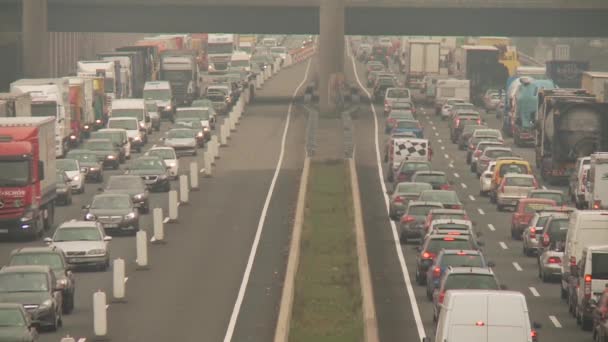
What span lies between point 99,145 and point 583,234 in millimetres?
37639

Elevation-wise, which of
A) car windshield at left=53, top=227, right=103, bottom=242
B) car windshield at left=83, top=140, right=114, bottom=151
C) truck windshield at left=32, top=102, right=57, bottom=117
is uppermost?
truck windshield at left=32, top=102, right=57, bottom=117

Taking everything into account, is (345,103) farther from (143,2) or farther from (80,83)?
(80,83)

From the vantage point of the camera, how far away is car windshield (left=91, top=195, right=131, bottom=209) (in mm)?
52906

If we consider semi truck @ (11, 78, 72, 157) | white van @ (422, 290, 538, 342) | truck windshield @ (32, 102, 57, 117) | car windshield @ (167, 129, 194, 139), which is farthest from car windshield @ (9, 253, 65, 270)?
car windshield @ (167, 129, 194, 139)

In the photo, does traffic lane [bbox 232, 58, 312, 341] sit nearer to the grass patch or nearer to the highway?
the grass patch

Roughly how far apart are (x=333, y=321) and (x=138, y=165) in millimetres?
31178

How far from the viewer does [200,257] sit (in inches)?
1887

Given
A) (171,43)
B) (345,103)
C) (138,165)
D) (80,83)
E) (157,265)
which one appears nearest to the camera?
(157,265)

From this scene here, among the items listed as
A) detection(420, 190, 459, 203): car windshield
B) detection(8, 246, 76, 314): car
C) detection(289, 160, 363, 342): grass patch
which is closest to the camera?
detection(289, 160, 363, 342): grass patch

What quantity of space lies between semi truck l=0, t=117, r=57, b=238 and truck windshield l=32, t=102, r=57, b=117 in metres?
20.8

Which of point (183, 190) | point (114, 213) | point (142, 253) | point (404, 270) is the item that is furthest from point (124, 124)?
point (404, 270)

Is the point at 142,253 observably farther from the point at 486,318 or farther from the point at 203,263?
the point at 486,318

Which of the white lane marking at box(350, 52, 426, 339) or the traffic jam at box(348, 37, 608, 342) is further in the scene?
the white lane marking at box(350, 52, 426, 339)

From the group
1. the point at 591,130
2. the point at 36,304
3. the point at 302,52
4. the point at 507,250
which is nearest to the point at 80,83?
the point at 591,130
